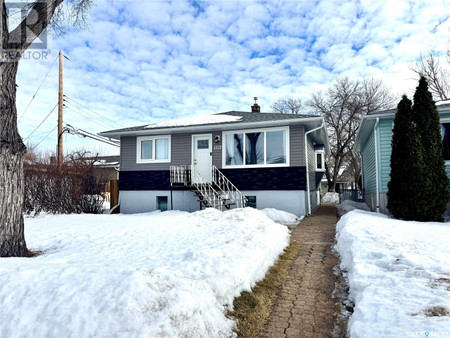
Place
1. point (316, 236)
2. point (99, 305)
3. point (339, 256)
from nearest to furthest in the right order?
1. point (99, 305)
2. point (339, 256)
3. point (316, 236)

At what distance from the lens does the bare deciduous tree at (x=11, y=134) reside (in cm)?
414

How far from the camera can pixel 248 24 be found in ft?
28.7

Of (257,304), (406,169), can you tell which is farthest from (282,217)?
(257,304)

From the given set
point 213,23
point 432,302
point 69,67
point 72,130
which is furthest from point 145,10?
point 72,130

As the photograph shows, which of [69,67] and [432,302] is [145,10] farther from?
[69,67]

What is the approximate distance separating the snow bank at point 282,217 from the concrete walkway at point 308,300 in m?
3.48

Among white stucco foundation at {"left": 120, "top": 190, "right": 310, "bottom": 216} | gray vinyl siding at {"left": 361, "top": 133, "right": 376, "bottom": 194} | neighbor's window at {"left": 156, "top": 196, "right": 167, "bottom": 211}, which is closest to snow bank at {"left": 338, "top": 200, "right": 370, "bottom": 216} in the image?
gray vinyl siding at {"left": 361, "top": 133, "right": 376, "bottom": 194}

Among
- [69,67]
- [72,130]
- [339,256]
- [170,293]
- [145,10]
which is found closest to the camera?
[170,293]

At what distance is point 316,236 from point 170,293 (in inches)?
205

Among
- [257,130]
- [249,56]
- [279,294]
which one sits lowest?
[279,294]

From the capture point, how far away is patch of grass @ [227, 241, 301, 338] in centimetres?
279

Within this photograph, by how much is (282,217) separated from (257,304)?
664 cm

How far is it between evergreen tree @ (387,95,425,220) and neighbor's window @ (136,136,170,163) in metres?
8.40
